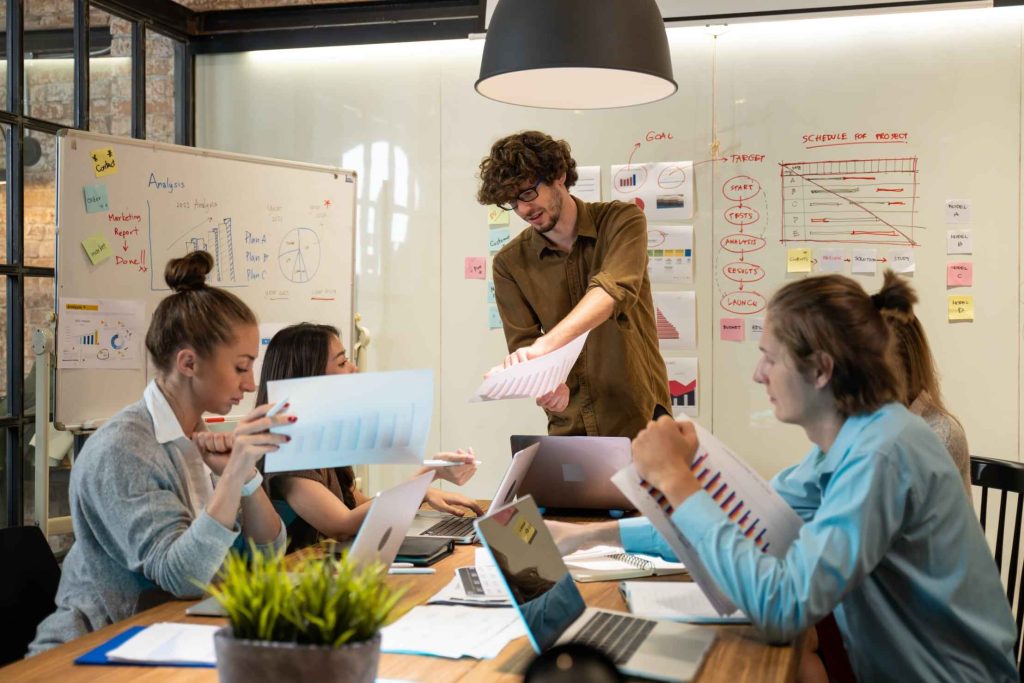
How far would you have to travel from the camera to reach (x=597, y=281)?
7.86ft

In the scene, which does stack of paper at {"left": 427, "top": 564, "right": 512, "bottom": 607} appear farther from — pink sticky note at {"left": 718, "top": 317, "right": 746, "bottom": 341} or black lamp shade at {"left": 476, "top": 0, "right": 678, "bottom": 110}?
pink sticky note at {"left": 718, "top": 317, "right": 746, "bottom": 341}

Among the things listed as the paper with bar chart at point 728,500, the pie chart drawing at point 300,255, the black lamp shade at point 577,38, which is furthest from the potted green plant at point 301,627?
the pie chart drawing at point 300,255

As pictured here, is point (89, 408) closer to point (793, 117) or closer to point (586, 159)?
point (586, 159)

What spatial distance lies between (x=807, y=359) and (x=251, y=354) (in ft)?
3.40

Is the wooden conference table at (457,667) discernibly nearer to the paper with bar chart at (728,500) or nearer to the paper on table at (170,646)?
the paper on table at (170,646)

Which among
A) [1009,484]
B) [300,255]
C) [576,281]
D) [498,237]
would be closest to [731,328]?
[498,237]

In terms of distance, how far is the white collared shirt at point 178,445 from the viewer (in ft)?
5.88

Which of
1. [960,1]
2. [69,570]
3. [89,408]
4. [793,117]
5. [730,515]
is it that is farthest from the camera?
[793,117]

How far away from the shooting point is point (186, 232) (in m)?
3.62

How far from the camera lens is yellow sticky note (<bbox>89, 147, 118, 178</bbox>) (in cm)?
333

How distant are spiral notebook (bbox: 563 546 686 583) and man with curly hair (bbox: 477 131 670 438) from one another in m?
0.59

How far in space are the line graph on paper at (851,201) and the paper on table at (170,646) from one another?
2.92 m

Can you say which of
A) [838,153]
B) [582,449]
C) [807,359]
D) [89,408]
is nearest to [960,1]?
[838,153]

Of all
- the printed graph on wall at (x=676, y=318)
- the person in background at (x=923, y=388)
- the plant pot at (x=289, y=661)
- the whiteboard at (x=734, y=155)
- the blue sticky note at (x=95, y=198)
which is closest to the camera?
the plant pot at (x=289, y=661)
